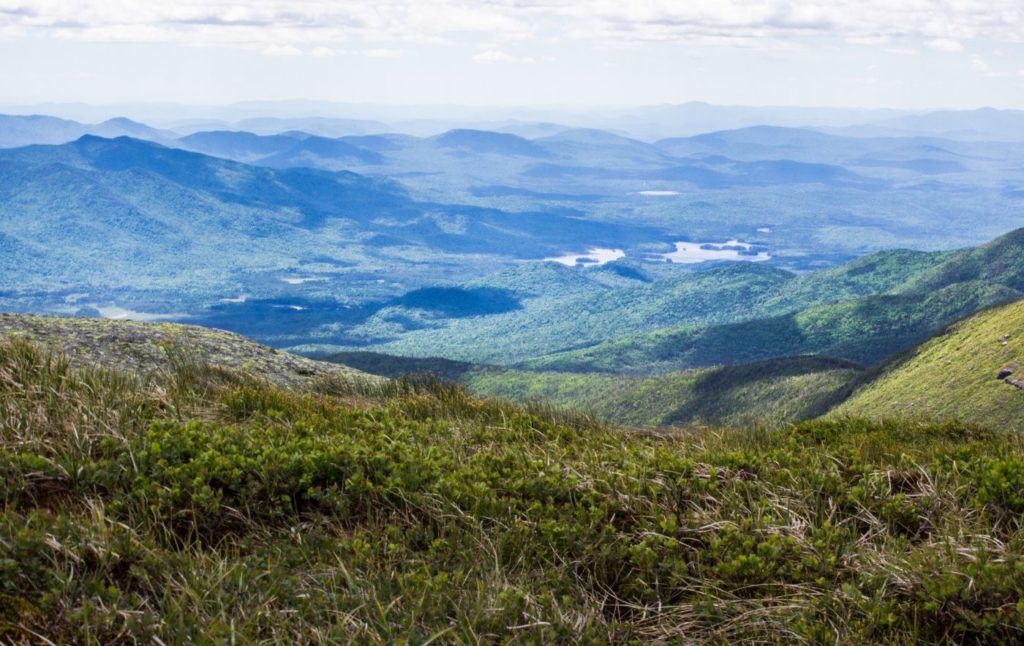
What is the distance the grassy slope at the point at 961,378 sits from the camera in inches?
1268

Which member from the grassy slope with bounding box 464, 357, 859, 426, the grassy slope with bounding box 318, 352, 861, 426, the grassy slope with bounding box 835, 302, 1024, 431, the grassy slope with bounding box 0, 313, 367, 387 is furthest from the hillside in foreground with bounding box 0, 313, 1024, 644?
the grassy slope with bounding box 464, 357, 859, 426

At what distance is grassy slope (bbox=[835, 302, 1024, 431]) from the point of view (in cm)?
3222

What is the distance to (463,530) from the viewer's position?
6.15 m

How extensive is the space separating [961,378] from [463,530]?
3674 cm

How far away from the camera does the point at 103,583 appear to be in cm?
523

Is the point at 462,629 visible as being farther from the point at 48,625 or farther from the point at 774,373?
the point at 774,373

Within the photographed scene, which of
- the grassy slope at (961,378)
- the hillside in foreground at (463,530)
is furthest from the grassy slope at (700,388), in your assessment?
the hillside in foreground at (463,530)

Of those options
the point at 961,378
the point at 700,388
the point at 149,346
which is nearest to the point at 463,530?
the point at 149,346

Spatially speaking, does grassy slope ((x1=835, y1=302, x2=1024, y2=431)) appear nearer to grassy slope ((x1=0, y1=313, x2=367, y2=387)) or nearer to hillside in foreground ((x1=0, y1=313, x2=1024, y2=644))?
grassy slope ((x1=0, y1=313, x2=367, y2=387))

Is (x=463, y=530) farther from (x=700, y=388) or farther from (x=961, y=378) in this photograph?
(x=700, y=388)

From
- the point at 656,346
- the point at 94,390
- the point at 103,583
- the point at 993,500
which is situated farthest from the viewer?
the point at 656,346

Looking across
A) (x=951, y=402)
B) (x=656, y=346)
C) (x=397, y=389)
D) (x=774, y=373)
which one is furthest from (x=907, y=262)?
(x=397, y=389)

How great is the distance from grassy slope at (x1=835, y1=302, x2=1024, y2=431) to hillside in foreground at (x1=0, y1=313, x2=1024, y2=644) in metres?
23.0

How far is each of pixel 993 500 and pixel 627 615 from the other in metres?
2.82
